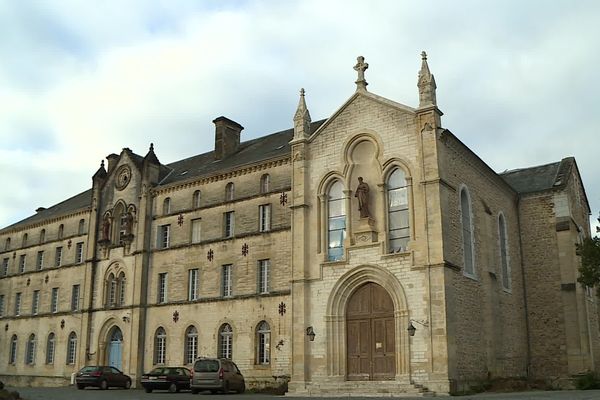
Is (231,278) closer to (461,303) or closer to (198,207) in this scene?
(198,207)

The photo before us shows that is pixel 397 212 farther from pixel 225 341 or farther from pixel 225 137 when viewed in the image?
pixel 225 137

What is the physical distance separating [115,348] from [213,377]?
36.2 ft

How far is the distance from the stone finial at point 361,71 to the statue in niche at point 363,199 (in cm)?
409

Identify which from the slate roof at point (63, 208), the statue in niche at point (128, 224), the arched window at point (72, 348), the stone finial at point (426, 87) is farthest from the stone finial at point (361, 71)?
the arched window at point (72, 348)

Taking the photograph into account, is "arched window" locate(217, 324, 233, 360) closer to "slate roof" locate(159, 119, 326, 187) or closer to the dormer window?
the dormer window

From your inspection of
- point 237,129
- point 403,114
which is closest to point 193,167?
point 237,129

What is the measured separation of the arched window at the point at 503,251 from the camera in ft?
94.3

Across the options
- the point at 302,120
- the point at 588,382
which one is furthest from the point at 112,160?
the point at 588,382

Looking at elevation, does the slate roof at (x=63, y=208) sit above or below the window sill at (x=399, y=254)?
above

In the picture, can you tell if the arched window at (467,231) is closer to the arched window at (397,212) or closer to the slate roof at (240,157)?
the arched window at (397,212)

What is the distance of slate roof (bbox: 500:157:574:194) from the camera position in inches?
1228

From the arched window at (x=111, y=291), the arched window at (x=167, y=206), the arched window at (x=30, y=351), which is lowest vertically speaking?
the arched window at (x=30, y=351)

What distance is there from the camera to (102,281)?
117 ft

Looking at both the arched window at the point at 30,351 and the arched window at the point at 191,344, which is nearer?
the arched window at the point at 191,344
